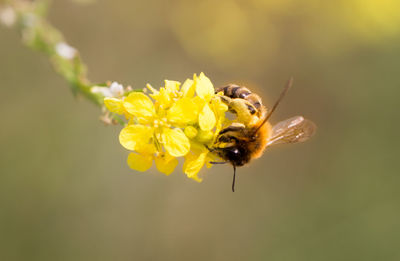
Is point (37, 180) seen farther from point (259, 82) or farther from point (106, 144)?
point (259, 82)

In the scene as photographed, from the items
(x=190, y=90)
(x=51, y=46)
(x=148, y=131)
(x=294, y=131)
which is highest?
(x=51, y=46)

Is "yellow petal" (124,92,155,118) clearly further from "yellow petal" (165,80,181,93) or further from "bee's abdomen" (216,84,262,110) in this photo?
"bee's abdomen" (216,84,262,110)

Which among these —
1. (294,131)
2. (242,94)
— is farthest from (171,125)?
(294,131)

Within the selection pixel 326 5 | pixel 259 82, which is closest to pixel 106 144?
pixel 259 82

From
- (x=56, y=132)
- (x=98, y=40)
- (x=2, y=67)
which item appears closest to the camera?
(x=2, y=67)

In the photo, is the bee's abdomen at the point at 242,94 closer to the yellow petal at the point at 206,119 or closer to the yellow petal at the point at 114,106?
the yellow petal at the point at 206,119

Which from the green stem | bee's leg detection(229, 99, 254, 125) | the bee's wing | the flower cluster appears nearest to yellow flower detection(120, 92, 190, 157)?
the flower cluster

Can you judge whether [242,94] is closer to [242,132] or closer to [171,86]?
[242,132]
